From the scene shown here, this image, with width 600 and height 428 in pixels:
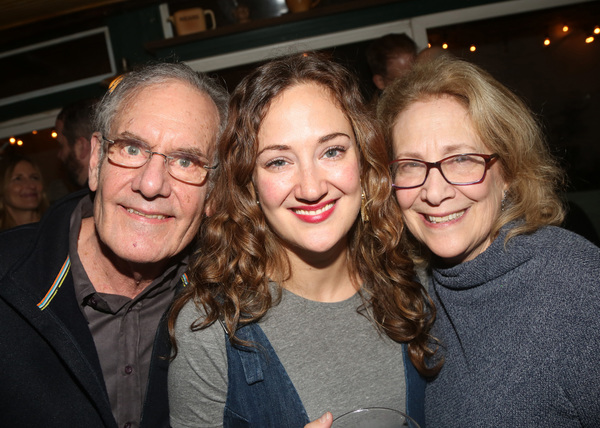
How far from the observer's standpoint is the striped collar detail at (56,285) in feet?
4.78

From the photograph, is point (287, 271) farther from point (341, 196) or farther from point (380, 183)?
point (380, 183)

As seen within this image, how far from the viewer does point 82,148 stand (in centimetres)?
343

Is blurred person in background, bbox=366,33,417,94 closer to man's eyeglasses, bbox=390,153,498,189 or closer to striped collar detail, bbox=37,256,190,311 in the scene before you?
man's eyeglasses, bbox=390,153,498,189

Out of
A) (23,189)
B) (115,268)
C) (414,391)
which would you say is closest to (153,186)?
(115,268)

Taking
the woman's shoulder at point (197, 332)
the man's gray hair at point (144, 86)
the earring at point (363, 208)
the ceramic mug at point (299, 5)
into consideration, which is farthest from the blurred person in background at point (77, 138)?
the earring at point (363, 208)

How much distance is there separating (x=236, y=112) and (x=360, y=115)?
48cm

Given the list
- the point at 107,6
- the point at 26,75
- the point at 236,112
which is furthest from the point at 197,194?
the point at 26,75

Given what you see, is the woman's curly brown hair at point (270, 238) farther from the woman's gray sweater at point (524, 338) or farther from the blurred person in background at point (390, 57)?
the blurred person in background at point (390, 57)

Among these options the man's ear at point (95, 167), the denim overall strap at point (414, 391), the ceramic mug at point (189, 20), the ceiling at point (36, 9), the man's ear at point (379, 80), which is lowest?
the denim overall strap at point (414, 391)

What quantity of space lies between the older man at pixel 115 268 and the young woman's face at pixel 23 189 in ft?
9.83

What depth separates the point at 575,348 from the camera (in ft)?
4.02

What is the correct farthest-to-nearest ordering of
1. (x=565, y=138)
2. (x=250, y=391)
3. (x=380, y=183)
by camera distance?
(x=565, y=138)
(x=380, y=183)
(x=250, y=391)

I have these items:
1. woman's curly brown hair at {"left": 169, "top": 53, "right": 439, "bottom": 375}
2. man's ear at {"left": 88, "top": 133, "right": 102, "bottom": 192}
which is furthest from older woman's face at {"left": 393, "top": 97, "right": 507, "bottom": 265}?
man's ear at {"left": 88, "top": 133, "right": 102, "bottom": 192}

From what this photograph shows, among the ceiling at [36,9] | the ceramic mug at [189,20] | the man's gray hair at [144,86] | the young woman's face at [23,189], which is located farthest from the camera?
the young woman's face at [23,189]
